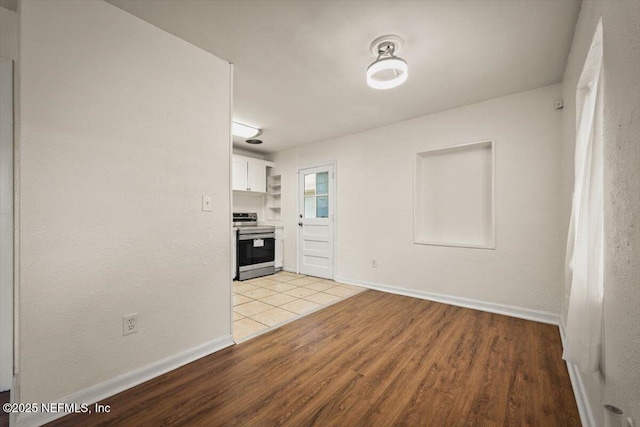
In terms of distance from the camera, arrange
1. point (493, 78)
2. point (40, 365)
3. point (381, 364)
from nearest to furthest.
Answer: point (40, 365)
point (381, 364)
point (493, 78)

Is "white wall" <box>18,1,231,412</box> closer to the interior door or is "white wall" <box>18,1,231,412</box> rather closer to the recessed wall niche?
the interior door

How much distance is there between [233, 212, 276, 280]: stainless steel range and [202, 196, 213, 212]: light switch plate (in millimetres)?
2482

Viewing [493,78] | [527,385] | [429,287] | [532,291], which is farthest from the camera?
[429,287]

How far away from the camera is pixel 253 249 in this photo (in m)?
4.86

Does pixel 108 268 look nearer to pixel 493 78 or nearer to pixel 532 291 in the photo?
pixel 493 78

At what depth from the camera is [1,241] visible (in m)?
1.65

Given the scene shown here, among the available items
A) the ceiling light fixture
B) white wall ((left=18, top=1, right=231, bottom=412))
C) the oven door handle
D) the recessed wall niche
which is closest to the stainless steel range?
the oven door handle

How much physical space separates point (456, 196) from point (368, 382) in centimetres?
269

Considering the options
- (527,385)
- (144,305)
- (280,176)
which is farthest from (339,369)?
(280,176)

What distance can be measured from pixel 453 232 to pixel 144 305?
3501 mm

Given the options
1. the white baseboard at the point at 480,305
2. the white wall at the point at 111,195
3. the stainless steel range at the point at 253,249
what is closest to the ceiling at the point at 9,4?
the white wall at the point at 111,195

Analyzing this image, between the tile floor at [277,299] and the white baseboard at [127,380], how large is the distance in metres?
0.32

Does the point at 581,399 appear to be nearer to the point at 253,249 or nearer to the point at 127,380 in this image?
the point at 127,380

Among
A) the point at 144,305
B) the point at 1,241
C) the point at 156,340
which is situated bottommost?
the point at 156,340
